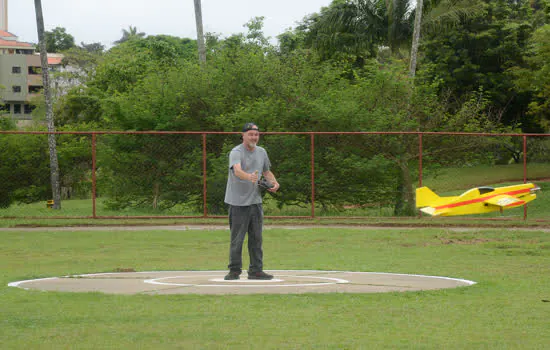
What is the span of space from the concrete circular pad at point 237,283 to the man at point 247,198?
0.91ft

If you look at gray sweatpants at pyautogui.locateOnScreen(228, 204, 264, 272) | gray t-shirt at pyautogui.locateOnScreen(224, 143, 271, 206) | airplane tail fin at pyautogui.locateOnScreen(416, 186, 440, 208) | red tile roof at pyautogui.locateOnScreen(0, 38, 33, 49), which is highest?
red tile roof at pyautogui.locateOnScreen(0, 38, 33, 49)

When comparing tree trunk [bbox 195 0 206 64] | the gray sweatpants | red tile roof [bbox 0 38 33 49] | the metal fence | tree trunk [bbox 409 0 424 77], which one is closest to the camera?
the gray sweatpants

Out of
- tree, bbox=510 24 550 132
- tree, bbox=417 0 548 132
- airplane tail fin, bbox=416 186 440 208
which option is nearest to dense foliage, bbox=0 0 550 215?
tree, bbox=510 24 550 132

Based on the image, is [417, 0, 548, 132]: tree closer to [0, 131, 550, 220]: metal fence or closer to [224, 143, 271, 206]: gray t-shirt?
[0, 131, 550, 220]: metal fence

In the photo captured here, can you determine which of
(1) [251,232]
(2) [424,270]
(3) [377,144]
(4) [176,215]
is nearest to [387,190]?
(3) [377,144]

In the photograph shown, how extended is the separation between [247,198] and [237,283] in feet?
3.55

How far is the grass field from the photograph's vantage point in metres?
6.76

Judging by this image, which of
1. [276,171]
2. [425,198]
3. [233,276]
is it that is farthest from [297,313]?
[276,171]

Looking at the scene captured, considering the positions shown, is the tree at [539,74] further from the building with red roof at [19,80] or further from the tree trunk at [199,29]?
the building with red roof at [19,80]

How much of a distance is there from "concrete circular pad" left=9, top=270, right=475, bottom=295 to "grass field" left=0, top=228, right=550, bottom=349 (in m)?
0.45

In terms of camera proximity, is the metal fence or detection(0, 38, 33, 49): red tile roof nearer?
the metal fence

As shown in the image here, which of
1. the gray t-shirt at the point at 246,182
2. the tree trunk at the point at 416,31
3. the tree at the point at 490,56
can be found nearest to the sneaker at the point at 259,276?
the gray t-shirt at the point at 246,182

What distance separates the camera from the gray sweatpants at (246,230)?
10.9m

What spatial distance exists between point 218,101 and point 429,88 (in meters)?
7.25
